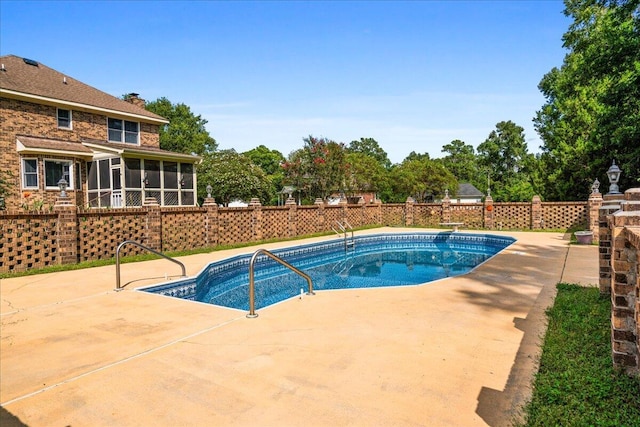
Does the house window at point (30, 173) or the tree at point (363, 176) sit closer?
the house window at point (30, 173)

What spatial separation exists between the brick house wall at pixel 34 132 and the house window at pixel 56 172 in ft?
0.68

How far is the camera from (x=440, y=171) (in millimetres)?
36312

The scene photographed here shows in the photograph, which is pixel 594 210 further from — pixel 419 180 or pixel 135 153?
pixel 419 180

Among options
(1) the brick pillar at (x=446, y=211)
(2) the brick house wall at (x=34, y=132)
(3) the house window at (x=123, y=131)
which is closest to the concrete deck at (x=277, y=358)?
(2) the brick house wall at (x=34, y=132)

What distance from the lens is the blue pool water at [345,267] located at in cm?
859

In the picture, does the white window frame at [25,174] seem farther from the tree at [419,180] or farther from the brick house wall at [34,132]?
the tree at [419,180]

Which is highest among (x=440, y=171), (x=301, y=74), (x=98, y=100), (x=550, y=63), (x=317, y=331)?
(x=550, y=63)

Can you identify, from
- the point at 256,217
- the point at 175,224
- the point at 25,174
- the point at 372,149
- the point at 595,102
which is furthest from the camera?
the point at 372,149

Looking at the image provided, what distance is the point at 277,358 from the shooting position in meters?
3.86

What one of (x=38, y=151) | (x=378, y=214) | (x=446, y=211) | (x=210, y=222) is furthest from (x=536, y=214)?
(x=38, y=151)

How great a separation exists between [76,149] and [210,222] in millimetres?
7517

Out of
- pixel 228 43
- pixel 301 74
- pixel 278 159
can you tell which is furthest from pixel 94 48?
pixel 278 159

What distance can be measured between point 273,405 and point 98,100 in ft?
66.5

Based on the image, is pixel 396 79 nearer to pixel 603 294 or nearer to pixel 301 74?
pixel 301 74
